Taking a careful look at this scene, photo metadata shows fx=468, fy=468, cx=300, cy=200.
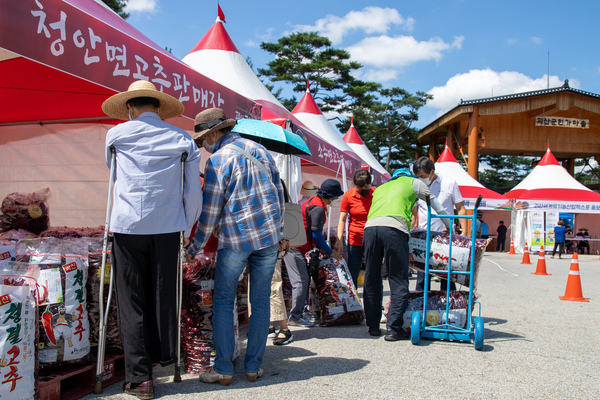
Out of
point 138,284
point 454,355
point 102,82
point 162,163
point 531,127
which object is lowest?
point 454,355

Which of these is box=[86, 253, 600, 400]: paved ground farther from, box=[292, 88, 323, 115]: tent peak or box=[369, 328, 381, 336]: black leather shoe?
box=[292, 88, 323, 115]: tent peak

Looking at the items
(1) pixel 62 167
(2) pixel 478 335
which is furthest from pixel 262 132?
(1) pixel 62 167

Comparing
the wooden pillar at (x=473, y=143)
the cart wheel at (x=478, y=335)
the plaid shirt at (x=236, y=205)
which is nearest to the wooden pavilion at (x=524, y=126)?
the wooden pillar at (x=473, y=143)

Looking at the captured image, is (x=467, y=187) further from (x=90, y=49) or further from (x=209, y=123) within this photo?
(x=90, y=49)

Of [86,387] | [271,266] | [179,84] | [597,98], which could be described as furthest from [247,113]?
[597,98]

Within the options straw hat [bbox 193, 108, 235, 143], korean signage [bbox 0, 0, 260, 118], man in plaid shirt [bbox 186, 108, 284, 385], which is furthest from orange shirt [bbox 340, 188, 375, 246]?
straw hat [bbox 193, 108, 235, 143]

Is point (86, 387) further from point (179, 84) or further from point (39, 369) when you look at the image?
point (179, 84)

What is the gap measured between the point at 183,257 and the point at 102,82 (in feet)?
4.50

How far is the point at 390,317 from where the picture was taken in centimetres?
423

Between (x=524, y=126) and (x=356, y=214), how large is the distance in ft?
87.0

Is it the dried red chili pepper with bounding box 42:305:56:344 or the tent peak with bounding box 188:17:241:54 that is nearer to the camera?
the dried red chili pepper with bounding box 42:305:56:344

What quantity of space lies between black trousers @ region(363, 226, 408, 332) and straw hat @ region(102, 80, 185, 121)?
2.06 m

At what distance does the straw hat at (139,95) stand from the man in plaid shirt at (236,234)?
1.14 feet

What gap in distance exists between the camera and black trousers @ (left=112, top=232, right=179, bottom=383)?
105 inches
